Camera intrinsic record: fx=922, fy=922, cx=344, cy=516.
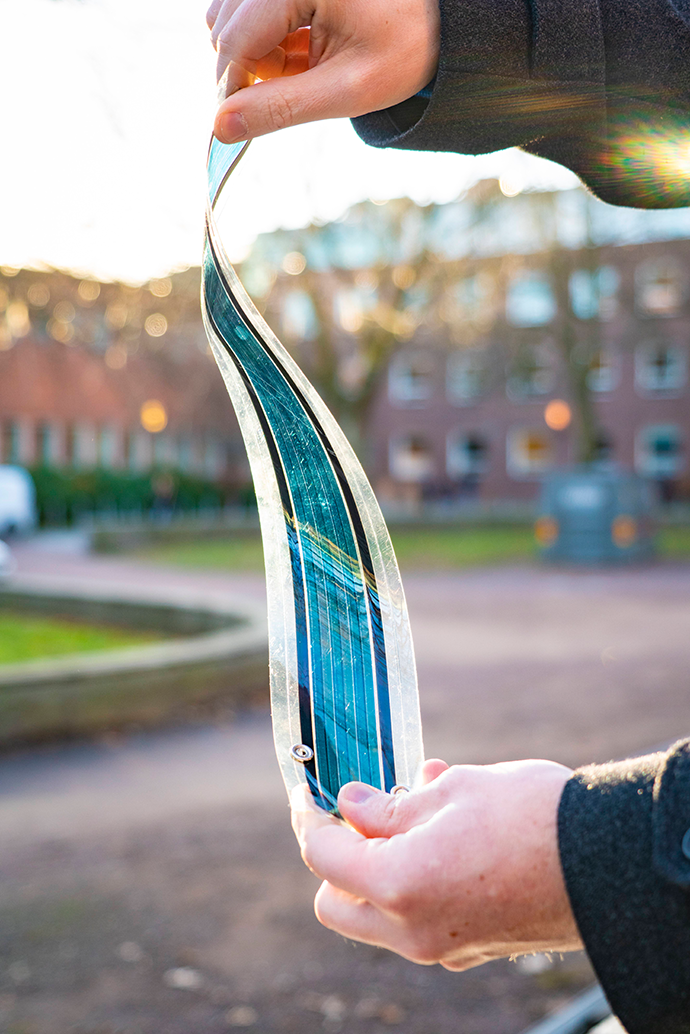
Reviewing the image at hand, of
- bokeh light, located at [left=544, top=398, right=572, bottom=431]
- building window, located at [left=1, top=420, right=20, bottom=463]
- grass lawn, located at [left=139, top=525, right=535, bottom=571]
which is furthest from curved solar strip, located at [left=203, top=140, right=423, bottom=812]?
bokeh light, located at [left=544, top=398, right=572, bottom=431]

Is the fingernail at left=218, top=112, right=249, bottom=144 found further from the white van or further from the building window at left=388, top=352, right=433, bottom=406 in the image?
the building window at left=388, top=352, right=433, bottom=406

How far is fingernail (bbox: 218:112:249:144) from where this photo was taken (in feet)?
3.12

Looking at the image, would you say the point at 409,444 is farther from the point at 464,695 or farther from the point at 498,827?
the point at 498,827

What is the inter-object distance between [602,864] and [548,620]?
399 inches

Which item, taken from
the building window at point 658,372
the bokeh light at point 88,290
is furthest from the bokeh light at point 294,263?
the building window at point 658,372

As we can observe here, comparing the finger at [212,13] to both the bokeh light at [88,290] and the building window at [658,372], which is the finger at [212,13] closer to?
the bokeh light at [88,290]

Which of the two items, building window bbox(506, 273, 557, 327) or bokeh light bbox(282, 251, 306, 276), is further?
building window bbox(506, 273, 557, 327)

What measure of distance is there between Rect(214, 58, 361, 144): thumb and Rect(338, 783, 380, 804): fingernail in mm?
672

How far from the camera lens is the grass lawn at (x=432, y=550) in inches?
677

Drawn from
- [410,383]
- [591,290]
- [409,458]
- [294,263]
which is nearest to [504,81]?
[294,263]

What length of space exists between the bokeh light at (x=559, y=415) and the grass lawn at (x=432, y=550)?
13310mm

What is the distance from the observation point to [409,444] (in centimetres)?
4181

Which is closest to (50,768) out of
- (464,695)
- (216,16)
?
(464,695)

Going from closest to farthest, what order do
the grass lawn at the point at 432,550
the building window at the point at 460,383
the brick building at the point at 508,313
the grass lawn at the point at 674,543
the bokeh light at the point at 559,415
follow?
the grass lawn at the point at 432,550, the grass lawn at the point at 674,543, the brick building at the point at 508,313, the bokeh light at the point at 559,415, the building window at the point at 460,383
